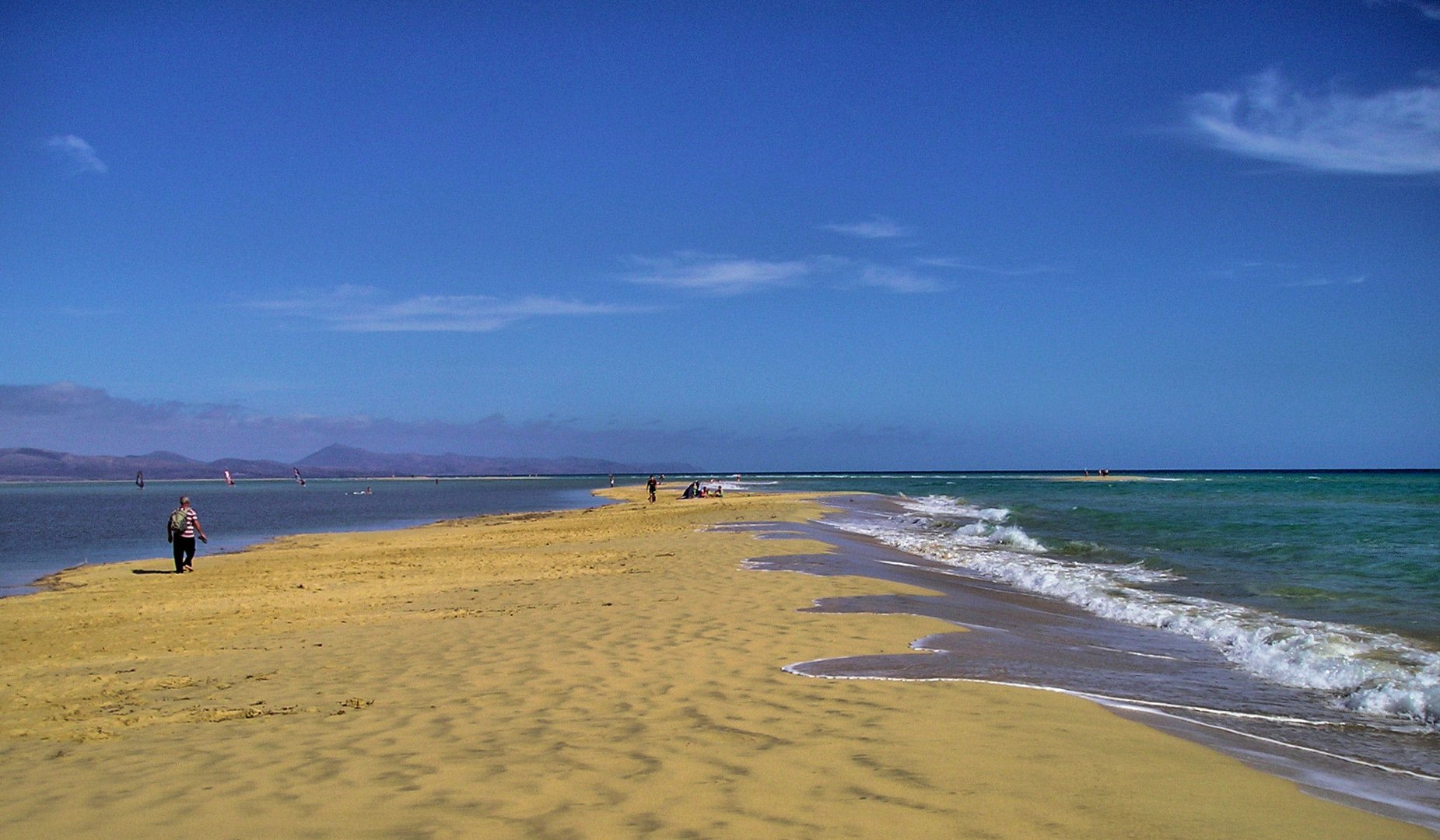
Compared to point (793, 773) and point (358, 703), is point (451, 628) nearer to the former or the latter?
point (358, 703)

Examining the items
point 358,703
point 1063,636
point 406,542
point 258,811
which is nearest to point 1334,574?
point 1063,636

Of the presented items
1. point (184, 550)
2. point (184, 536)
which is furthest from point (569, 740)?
point (184, 550)

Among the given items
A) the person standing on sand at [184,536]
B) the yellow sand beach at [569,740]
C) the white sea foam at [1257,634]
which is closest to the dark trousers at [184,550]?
the person standing on sand at [184,536]

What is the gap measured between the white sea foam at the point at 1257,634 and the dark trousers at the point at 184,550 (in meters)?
16.4

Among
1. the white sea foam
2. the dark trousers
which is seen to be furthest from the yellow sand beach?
the dark trousers

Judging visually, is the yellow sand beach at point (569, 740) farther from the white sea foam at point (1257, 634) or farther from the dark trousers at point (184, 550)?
the dark trousers at point (184, 550)

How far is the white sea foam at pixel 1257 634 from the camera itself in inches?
295

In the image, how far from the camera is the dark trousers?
1908cm

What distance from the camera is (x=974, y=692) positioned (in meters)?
6.82

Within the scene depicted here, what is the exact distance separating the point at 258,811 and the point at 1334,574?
61.7ft

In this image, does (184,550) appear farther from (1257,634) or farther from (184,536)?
(1257,634)

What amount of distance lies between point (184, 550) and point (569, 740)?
58.0 ft

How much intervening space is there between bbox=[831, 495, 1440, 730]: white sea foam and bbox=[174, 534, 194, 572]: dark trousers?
53.7ft

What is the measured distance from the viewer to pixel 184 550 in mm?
19453
